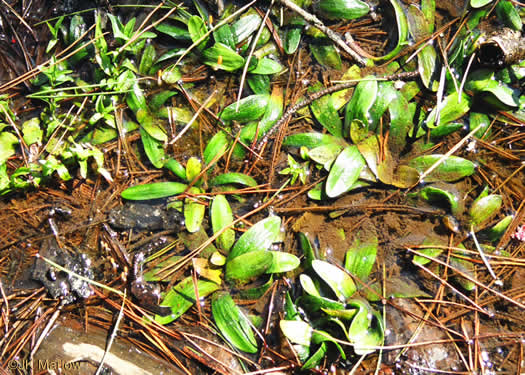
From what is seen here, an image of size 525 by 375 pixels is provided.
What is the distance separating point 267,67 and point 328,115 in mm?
519

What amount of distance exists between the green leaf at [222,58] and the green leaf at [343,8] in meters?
0.65

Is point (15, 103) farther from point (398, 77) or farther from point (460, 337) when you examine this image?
point (460, 337)

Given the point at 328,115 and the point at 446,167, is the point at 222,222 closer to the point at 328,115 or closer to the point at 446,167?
the point at 328,115

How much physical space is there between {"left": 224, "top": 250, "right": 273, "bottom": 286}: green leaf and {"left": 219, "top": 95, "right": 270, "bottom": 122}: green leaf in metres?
0.90

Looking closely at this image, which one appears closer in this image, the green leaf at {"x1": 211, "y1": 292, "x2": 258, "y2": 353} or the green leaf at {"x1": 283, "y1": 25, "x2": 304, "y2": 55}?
the green leaf at {"x1": 211, "y1": 292, "x2": 258, "y2": 353}

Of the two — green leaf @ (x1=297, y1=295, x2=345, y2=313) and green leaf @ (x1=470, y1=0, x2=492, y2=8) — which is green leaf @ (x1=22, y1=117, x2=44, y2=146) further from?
green leaf @ (x1=470, y1=0, x2=492, y2=8)

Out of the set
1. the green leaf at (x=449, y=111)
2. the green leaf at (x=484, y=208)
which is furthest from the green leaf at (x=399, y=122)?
the green leaf at (x=484, y=208)

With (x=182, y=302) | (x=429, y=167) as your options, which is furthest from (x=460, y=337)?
(x=182, y=302)

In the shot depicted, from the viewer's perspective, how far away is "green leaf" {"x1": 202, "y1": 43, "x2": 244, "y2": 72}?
2.55 metres

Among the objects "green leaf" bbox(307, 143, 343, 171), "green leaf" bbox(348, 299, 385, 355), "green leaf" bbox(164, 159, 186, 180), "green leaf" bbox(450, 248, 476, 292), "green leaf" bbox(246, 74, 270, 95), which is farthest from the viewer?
"green leaf" bbox(246, 74, 270, 95)

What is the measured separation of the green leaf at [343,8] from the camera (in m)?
2.53

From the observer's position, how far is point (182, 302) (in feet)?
7.52

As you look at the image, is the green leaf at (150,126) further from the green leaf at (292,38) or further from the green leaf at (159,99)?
the green leaf at (292,38)

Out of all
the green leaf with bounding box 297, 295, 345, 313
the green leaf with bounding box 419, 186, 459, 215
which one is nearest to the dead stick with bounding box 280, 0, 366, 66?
the green leaf with bounding box 419, 186, 459, 215
